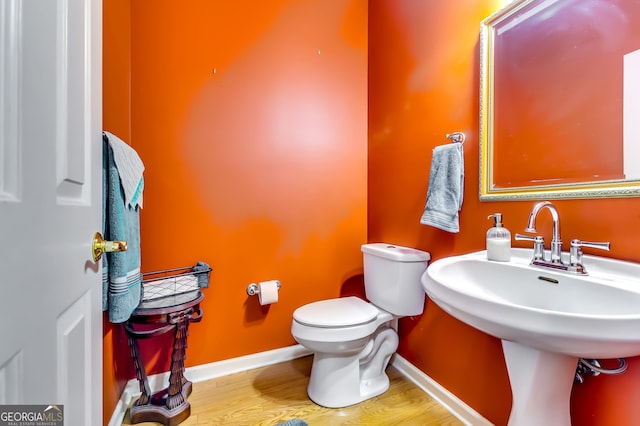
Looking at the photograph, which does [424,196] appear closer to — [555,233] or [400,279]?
[400,279]

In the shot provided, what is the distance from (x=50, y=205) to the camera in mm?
444

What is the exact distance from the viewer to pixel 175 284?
130 cm

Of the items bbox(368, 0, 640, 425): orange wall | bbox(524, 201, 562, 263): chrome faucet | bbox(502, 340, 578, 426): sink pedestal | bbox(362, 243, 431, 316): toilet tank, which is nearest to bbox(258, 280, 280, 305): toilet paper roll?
bbox(362, 243, 431, 316): toilet tank

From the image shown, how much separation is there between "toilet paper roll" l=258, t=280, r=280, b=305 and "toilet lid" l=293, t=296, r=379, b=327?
229mm

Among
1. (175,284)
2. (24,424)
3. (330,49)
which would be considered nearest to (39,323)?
(24,424)

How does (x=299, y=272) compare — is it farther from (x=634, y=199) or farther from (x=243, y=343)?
(x=634, y=199)

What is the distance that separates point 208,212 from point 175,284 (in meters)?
0.42

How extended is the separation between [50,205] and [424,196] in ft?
4.73

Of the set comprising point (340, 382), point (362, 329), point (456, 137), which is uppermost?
point (456, 137)

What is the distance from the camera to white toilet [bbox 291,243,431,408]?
4.19 feet

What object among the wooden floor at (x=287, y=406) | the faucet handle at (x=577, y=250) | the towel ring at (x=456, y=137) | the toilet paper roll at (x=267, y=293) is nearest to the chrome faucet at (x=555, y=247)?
the faucet handle at (x=577, y=250)

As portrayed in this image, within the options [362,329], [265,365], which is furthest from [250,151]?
[265,365]

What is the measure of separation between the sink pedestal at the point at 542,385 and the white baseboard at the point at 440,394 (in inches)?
17.6

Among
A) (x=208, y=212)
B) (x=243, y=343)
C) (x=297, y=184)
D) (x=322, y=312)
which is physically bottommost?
(x=243, y=343)
